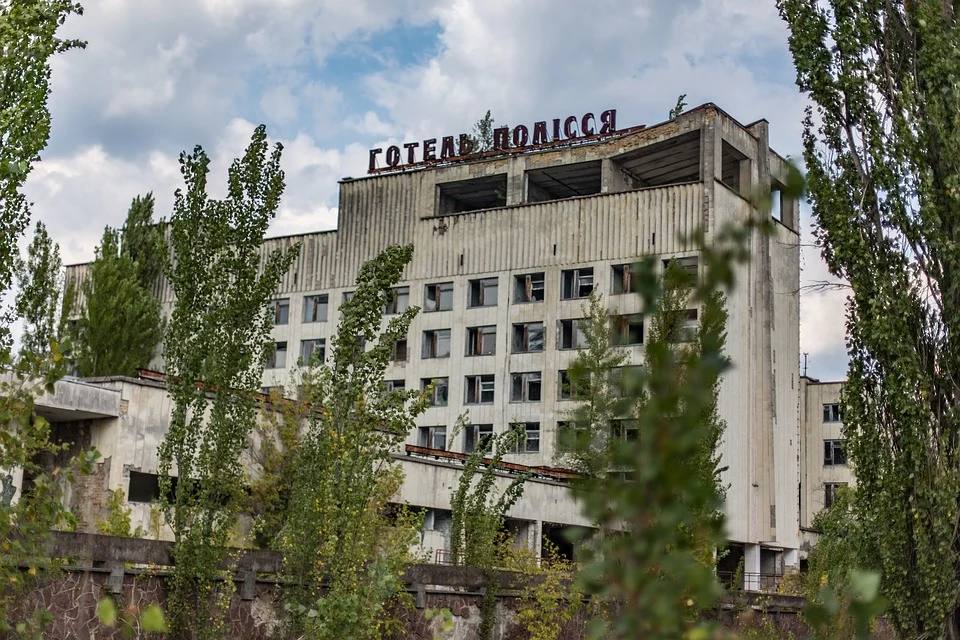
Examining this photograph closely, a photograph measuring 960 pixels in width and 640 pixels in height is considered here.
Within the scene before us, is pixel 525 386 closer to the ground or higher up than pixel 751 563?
higher up

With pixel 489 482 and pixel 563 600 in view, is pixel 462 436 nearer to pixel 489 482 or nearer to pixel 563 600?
pixel 489 482

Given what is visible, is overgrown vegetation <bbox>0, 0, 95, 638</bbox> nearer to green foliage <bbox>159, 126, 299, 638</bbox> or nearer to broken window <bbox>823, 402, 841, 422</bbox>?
green foliage <bbox>159, 126, 299, 638</bbox>

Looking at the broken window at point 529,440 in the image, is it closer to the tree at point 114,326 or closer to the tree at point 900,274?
the tree at point 114,326

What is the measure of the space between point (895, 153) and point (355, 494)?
863cm

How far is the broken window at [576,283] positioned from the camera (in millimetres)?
50781

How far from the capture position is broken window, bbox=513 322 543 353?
51.8m

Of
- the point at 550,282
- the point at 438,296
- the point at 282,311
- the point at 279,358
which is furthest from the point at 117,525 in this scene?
the point at 282,311

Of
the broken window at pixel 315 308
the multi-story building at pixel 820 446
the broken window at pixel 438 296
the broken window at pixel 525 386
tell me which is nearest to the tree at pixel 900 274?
the broken window at pixel 525 386

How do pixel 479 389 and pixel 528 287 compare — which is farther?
pixel 479 389

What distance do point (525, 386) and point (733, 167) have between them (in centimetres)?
1361

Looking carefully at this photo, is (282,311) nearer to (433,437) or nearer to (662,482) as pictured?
(433,437)

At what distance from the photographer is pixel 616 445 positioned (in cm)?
199

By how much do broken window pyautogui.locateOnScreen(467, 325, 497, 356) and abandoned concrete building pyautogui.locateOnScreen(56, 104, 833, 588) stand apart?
0.21 feet

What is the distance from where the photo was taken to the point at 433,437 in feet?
175
